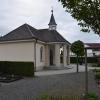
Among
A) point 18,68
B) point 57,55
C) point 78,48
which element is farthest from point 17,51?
point 78,48

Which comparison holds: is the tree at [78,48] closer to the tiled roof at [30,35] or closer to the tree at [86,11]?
A: the tiled roof at [30,35]

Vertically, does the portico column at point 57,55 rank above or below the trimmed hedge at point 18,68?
above

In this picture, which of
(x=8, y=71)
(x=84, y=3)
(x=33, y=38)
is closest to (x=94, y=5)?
(x=84, y=3)

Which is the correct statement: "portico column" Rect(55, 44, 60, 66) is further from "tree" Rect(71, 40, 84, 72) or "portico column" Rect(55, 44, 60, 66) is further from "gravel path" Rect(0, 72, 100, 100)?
"gravel path" Rect(0, 72, 100, 100)

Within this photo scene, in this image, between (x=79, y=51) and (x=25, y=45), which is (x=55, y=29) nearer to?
(x=25, y=45)

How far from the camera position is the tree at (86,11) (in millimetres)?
9558

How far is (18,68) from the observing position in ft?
81.1

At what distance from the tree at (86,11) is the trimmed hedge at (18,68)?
14.0 meters

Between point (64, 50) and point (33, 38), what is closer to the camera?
point (33, 38)

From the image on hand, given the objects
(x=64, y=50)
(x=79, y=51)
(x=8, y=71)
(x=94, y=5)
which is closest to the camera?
(x=94, y=5)

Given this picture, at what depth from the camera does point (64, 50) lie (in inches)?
1474

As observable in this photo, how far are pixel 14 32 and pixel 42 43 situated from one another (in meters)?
4.23

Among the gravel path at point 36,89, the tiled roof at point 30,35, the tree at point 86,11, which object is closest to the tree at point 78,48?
the tiled roof at point 30,35

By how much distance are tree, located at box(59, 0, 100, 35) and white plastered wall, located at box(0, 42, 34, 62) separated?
21.2 m
